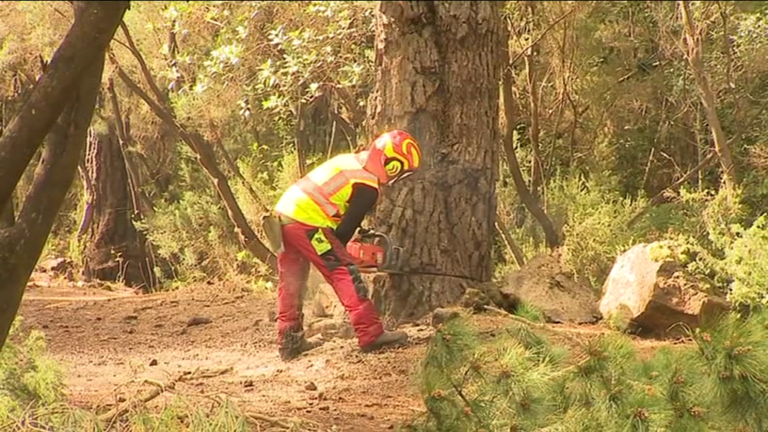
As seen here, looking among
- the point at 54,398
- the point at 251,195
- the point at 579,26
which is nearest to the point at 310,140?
the point at 251,195

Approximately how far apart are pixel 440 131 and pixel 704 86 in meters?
2.54

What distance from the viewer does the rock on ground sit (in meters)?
6.51

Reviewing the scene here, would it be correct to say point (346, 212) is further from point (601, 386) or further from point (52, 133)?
point (52, 133)

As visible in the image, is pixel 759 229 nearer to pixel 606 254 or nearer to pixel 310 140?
pixel 606 254

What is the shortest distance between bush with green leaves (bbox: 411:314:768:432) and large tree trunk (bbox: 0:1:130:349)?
4.31ft

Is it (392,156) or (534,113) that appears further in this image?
(534,113)

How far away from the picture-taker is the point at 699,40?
7.90 m

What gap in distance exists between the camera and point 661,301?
21.6ft

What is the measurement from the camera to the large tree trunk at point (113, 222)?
1343 centimetres

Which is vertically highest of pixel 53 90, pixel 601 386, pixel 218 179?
pixel 53 90

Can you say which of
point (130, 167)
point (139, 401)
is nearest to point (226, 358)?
point (139, 401)

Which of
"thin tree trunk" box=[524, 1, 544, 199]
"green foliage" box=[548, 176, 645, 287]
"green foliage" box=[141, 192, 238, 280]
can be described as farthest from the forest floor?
"thin tree trunk" box=[524, 1, 544, 199]

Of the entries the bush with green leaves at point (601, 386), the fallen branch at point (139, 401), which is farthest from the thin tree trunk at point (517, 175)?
the bush with green leaves at point (601, 386)

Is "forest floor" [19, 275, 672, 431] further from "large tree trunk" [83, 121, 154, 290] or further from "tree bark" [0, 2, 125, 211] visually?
"large tree trunk" [83, 121, 154, 290]
